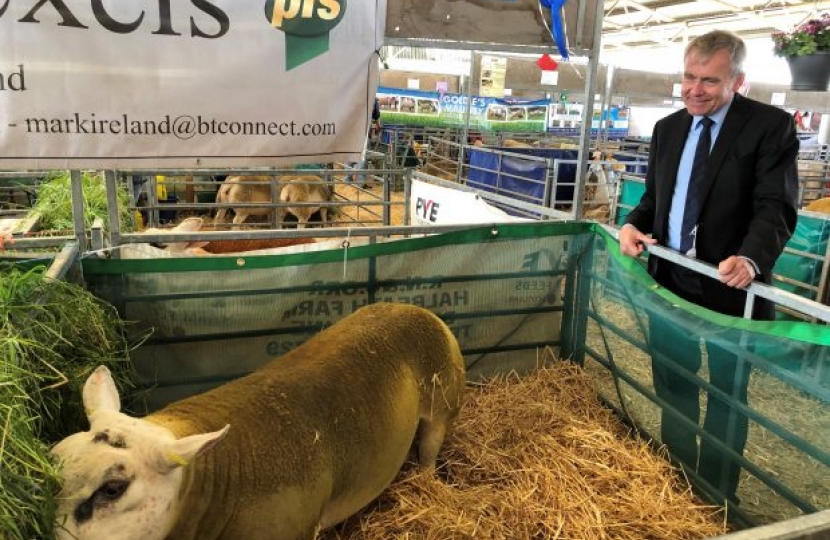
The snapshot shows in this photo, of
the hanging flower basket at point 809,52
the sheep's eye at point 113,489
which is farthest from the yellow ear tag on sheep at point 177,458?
the hanging flower basket at point 809,52

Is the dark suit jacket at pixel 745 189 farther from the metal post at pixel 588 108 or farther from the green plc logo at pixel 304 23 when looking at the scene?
the green plc logo at pixel 304 23

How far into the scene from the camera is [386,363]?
254 cm

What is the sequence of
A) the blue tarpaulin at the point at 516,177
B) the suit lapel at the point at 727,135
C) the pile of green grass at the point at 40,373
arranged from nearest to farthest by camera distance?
1. the pile of green grass at the point at 40,373
2. the suit lapel at the point at 727,135
3. the blue tarpaulin at the point at 516,177

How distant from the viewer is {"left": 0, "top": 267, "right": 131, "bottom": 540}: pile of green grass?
1.37 meters

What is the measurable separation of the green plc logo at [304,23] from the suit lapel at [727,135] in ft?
5.68

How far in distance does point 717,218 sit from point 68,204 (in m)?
4.67

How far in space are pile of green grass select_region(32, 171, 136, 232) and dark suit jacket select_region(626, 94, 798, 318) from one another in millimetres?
3778

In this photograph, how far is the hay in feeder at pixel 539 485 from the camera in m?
2.50

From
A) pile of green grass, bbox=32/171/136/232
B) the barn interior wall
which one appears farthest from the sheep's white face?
the barn interior wall

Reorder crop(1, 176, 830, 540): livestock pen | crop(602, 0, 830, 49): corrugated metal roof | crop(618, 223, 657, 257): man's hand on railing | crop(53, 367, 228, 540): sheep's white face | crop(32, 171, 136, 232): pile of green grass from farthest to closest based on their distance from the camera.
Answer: crop(602, 0, 830, 49): corrugated metal roof
crop(32, 171, 136, 232): pile of green grass
crop(618, 223, 657, 257): man's hand on railing
crop(1, 176, 830, 540): livestock pen
crop(53, 367, 228, 540): sheep's white face

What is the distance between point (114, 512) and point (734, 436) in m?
2.29

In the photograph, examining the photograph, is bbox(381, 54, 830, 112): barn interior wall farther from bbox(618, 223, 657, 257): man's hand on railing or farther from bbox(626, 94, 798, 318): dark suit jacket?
bbox(626, 94, 798, 318): dark suit jacket

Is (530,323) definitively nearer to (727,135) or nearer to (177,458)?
(727,135)

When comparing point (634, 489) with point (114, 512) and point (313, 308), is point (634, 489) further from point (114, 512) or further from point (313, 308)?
point (114, 512)
